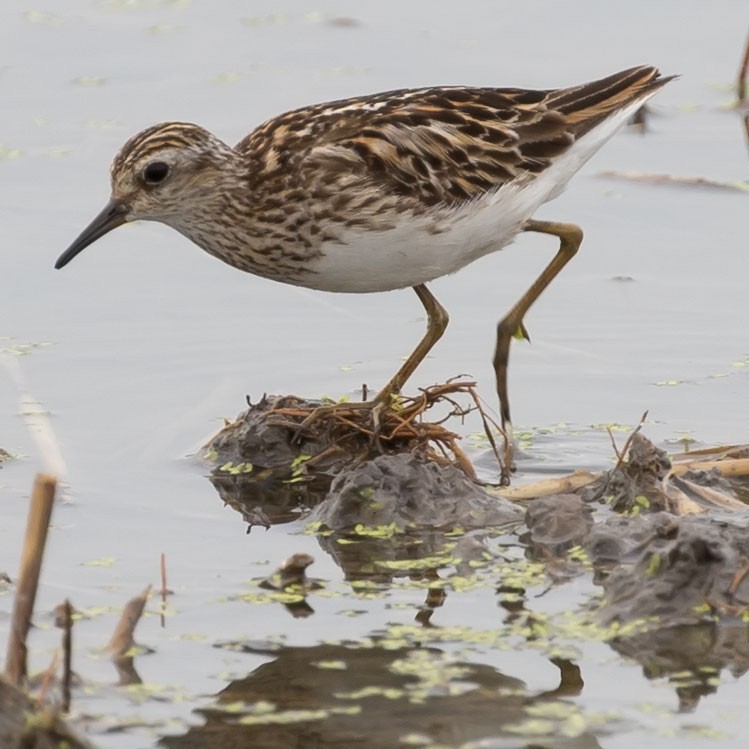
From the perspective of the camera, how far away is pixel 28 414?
9797mm

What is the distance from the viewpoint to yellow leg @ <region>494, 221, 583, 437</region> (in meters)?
9.72

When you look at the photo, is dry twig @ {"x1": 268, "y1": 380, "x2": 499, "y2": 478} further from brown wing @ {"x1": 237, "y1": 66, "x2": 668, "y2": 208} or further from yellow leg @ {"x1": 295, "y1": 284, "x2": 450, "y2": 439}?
brown wing @ {"x1": 237, "y1": 66, "x2": 668, "y2": 208}

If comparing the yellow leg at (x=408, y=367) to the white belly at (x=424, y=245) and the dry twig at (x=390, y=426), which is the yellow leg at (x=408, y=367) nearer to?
the dry twig at (x=390, y=426)

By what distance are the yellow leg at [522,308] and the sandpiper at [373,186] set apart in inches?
0.4

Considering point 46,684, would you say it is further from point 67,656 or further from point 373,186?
point 373,186

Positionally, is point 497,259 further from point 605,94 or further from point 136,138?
point 136,138

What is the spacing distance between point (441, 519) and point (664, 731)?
2173 mm

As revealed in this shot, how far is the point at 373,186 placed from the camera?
916 centimetres

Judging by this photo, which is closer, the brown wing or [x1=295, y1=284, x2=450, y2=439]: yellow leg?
[x1=295, y1=284, x2=450, y2=439]: yellow leg

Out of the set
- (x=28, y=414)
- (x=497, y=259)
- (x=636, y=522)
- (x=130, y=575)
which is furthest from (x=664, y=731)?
(x=497, y=259)

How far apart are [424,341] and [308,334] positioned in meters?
1.42

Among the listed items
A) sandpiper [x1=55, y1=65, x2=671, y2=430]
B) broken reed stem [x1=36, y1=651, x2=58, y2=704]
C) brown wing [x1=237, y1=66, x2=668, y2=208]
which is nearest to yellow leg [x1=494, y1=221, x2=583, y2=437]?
sandpiper [x1=55, y1=65, x2=671, y2=430]

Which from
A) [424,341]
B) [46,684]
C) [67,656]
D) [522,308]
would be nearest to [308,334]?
[424,341]

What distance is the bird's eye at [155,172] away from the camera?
9430mm
